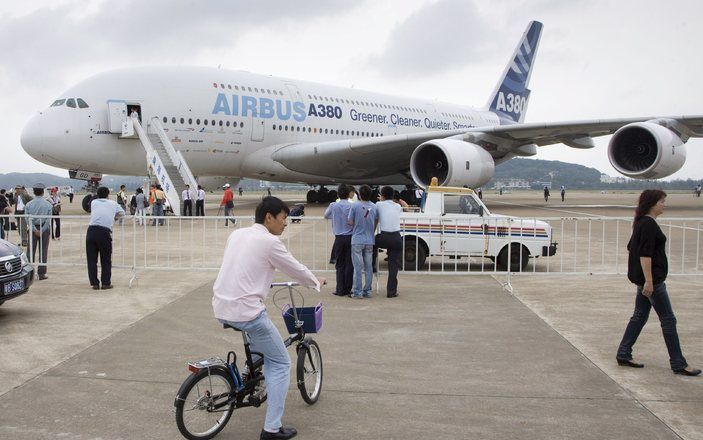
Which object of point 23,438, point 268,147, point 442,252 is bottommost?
point 23,438

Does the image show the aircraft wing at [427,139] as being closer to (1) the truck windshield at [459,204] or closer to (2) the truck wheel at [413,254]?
(1) the truck windshield at [459,204]

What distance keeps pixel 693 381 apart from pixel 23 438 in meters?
4.50

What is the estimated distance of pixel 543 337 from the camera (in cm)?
607

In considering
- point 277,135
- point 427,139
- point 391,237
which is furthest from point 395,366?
point 277,135

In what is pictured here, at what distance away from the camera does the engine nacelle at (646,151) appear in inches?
806

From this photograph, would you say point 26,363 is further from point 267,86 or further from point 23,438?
point 267,86

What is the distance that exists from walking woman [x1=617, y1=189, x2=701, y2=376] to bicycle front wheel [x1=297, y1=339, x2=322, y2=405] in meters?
2.47

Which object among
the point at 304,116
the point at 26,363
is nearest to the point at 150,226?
the point at 304,116

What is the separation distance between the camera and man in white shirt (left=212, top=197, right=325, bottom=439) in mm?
3674

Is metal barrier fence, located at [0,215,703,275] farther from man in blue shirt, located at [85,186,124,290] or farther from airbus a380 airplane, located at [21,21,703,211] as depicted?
Answer: airbus a380 airplane, located at [21,21,703,211]

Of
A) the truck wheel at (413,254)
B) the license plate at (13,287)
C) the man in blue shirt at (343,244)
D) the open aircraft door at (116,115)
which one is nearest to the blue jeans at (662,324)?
the man in blue shirt at (343,244)

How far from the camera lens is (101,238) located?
27.5 ft

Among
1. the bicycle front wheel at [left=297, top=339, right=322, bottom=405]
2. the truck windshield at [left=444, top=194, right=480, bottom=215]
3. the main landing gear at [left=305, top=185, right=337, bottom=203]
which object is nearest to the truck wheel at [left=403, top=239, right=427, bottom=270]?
the truck windshield at [left=444, top=194, right=480, bottom=215]

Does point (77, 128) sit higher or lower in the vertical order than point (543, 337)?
higher
